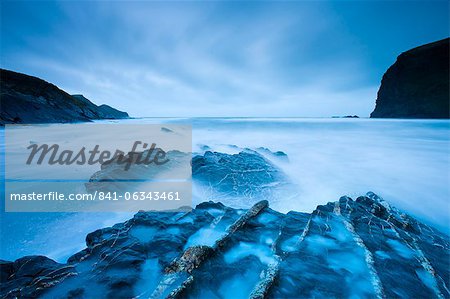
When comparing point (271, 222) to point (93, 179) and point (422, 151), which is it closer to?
point (93, 179)

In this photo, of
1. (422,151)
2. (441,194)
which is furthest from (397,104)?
(441,194)

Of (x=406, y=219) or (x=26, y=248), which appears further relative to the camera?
(x=406, y=219)

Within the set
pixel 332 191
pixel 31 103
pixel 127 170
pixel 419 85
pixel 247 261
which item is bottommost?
pixel 332 191

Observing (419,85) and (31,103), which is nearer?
(31,103)

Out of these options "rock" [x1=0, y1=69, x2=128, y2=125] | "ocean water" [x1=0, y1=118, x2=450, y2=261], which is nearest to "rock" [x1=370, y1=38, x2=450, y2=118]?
"ocean water" [x1=0, y1=118, x2=450, y2=261]

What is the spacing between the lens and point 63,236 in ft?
12.2

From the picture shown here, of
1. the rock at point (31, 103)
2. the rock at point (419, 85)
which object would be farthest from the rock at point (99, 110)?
the rock at point (419, 85)

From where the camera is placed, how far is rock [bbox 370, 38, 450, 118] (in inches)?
1821

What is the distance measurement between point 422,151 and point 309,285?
43.6 ft

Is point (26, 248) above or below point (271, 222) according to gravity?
below

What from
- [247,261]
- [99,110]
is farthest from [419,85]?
[99,110]

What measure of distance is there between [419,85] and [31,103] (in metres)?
78.5

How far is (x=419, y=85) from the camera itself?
50188 millimetres

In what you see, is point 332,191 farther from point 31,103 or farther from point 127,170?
point 31,103
